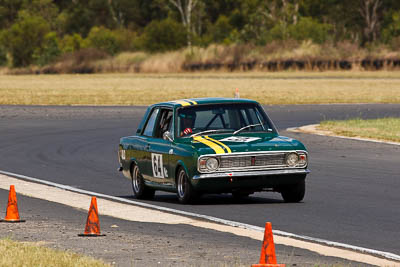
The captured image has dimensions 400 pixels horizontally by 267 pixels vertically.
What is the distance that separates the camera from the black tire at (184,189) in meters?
13.5

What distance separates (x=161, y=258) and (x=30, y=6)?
411 feet

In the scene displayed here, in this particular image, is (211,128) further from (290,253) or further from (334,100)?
(334,100)

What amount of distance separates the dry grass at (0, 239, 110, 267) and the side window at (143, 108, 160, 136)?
17.3 feet

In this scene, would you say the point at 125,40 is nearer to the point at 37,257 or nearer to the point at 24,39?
the point at 24,39

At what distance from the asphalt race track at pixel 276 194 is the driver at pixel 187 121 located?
1.06 metres

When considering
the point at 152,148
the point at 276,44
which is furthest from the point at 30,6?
the point at 152,148

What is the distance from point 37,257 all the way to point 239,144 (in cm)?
467

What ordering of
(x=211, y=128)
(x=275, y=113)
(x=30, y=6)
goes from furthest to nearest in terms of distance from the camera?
(x=30, y=6)
(x=275, y=113)
(x=211, y=128)

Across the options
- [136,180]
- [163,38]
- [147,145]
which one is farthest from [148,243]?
[163,38]

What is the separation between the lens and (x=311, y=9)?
108m

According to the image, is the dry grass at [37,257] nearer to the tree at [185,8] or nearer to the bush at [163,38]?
the bush at [163,38]

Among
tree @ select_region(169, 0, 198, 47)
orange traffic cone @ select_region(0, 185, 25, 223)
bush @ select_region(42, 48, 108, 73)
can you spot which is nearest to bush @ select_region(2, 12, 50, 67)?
bush @ select_region(42, 48, 108, 73)

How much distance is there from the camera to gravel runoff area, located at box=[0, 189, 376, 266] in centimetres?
932

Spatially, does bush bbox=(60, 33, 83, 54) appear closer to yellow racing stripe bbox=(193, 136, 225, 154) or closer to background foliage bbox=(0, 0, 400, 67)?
background foliage bbox=(0, 0, 400, 67)
